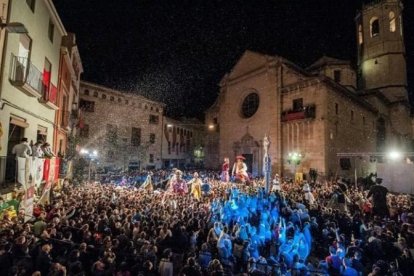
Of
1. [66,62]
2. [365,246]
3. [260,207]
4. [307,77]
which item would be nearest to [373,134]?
[307,77]

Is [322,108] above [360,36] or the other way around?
the other way around

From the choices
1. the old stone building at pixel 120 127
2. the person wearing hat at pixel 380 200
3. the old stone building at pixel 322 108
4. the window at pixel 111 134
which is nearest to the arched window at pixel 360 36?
the old stone building at pixel 322 108

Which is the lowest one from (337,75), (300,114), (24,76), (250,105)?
(24,76)

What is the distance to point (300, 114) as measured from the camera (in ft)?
91.9

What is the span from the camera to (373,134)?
3753 cm

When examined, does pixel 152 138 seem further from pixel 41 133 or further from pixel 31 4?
pixel 31 4

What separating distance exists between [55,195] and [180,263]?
9.12 metres

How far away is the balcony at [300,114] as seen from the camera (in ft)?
89.1

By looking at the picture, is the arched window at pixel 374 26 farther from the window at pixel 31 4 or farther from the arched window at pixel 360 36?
the window at pixel 31 4

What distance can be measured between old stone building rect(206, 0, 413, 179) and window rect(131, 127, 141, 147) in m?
10.8

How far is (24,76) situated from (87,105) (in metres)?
24.1

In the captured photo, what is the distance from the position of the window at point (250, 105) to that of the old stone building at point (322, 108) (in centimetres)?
14

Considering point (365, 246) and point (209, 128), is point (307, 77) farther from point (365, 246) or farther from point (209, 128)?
point (365, 246)

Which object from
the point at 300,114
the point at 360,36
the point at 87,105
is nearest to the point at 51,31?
the point at 87,105
